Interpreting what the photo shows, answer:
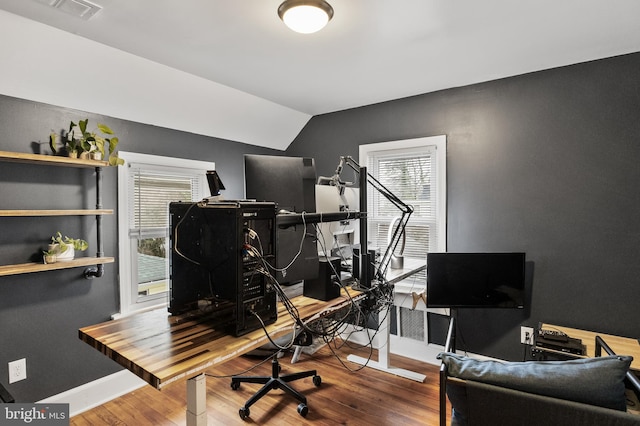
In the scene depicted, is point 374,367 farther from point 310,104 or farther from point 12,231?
point 12,231

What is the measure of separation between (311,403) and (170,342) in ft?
5.13

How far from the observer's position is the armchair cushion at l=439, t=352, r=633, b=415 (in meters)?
1.09

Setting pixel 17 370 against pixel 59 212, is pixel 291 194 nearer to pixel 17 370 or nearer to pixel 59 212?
pixel 59 212

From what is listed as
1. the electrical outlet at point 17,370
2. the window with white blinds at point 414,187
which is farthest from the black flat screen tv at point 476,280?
the electrical outlet at point 17,370

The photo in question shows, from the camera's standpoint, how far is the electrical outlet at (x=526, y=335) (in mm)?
2635

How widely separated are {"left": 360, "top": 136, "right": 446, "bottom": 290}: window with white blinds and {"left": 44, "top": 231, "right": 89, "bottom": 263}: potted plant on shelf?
245 cm

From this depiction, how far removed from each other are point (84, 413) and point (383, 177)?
121 inches

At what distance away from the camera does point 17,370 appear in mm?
2152

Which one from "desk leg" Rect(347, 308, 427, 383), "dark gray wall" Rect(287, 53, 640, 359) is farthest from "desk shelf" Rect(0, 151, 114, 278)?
"dark gray wall" Rect(287, 53, 640, 359)

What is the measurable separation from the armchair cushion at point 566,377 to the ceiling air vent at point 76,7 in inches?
91.9

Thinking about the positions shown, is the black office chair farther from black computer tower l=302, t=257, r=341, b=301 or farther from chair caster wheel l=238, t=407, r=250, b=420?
black computer tower l=302, t=257, r=341, b=301

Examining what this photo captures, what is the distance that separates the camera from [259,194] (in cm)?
183

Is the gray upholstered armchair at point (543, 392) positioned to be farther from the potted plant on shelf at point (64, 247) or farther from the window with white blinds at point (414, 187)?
the potted plant on shelf at point (64, 247)

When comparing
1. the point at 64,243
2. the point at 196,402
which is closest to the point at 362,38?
the point at 196,402
